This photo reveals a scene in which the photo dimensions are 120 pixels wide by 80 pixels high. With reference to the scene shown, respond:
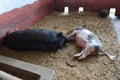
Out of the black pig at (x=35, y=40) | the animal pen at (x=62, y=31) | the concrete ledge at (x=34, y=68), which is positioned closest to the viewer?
the concrete ledge at (x=34, y=68)

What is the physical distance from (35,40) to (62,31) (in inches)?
25.5

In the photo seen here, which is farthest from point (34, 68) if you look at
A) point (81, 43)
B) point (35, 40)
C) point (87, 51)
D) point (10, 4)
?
point (10, 4)

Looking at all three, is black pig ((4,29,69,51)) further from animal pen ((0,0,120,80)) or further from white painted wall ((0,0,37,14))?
white painted wall ((0,0,37,14))

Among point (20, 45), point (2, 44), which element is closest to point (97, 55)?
point (20, 45)

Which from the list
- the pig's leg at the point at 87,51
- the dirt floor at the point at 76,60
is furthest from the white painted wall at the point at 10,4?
the pig's leg at the point at 87,51

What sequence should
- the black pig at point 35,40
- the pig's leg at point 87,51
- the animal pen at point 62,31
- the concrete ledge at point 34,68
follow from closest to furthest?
1. the concrete ledge at point 34,68
2. the animal pen at point 62,31
3. the pig's leg at point 87,51
4. the black pig at point 35,40

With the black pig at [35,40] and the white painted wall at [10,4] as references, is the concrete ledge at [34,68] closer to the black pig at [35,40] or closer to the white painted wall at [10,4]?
the black pig at [35,40]

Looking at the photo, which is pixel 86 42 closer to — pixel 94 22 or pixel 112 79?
pixel 112 79

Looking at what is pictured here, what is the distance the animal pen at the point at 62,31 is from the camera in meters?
1.80

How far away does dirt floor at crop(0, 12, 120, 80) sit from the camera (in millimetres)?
1816

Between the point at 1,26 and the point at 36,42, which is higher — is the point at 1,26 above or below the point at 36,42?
above

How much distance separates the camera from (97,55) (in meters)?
2.11

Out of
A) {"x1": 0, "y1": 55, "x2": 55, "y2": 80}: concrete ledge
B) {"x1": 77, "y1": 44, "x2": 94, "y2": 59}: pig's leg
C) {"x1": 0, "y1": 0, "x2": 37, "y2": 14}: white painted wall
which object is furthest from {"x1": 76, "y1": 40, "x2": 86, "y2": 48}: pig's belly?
{"x1": 0, "y1": 0, "x2": 37, "y2": 14}: white painted wall

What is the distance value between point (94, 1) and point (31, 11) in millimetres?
1199
